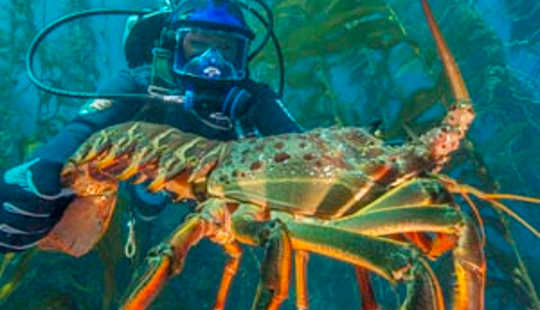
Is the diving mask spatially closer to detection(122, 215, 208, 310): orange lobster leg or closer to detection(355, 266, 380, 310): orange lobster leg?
detection(122, 215, 208, 310): orange lobster leg

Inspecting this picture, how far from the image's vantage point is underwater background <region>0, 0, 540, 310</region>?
4.18 m

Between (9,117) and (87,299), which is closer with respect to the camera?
(87,299)

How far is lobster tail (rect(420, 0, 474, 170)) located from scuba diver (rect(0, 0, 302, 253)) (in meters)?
1.46

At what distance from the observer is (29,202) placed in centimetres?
226

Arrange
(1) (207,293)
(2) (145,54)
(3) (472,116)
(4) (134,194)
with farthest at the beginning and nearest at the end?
(1) (207,293) → (4) (134,194) → (2) (145,54) → (3) (472,116)

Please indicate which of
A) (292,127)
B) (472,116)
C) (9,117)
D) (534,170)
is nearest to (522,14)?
(534,170)

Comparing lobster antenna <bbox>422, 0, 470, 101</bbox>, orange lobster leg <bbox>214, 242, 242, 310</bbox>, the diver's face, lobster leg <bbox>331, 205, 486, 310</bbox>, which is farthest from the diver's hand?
lobster antenna <bbox>422, 0, 470, 101</bbox>

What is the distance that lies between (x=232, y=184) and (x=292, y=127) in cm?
134

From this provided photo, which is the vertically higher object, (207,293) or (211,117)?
(211,117)

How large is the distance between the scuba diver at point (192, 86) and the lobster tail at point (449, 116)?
1.46 metres

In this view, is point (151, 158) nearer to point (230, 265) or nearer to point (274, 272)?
point (230, 265)

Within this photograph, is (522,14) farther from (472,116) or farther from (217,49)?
(472,116)

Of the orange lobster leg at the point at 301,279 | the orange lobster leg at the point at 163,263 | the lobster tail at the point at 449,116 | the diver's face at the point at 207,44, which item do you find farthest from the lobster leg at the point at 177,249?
the diver's face at the point at 207,44

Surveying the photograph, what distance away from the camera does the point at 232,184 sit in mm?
1982
